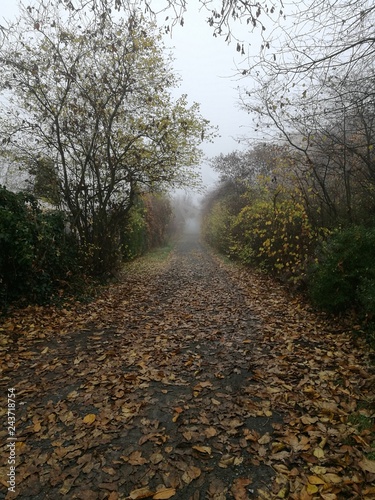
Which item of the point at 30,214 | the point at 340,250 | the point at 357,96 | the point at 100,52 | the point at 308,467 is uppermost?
the point at 100,52

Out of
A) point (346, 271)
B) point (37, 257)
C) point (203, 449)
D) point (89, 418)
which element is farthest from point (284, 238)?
point (89, 418)

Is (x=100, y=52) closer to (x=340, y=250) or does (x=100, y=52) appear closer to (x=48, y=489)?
(x=340, y=250)

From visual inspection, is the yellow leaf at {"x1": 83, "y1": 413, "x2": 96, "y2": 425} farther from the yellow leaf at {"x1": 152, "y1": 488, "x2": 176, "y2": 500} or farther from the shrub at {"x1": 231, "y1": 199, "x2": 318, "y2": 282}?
the shrub at {"x1": 231, "y1": 199, "x2": 318, "y2": 282}

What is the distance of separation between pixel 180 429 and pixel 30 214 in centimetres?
578

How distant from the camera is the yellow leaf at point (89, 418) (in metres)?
3.08

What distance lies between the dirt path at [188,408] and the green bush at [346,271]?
21.0 inches

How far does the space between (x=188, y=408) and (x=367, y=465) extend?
5.42ft

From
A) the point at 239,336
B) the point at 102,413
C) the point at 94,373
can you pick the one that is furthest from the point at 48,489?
the point at 239,336

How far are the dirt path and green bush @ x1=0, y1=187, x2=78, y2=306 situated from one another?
2.98ft

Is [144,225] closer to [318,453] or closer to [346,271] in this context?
→ [346,271]

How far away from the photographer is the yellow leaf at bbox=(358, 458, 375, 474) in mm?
2352

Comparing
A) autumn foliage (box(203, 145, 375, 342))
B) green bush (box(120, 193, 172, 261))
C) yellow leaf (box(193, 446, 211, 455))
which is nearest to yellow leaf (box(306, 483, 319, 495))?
yellow leaf (box(193, 446, 211, 455))

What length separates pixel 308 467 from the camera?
2434mm

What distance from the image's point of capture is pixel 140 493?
226cm
